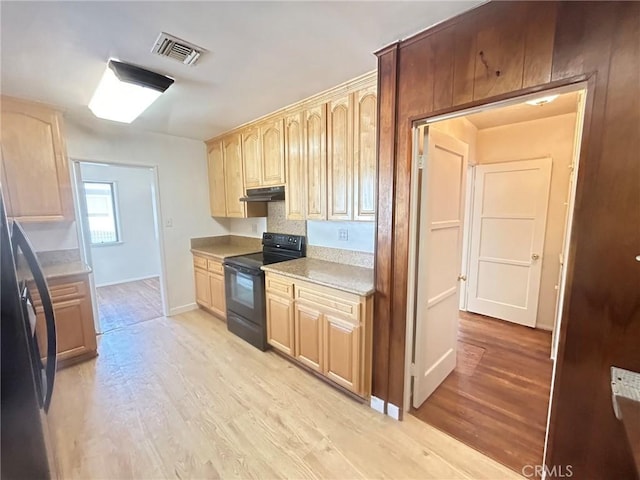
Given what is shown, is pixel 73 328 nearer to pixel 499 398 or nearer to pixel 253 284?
pixel 253 284

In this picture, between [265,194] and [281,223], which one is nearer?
[265,194]

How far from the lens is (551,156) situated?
10.3 feet

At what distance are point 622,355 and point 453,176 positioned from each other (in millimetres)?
1412

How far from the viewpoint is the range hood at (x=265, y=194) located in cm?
296

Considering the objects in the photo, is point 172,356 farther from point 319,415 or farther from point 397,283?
point 397,283

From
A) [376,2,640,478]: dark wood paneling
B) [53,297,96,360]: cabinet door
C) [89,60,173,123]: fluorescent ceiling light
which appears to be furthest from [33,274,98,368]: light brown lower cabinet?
[376,2,640,478]: dark wood paneling

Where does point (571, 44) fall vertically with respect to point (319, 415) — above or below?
above

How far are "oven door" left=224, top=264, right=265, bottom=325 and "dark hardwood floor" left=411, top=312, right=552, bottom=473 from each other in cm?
166

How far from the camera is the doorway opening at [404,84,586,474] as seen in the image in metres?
1.86

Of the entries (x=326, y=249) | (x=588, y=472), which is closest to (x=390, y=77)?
(x=326, y=249)

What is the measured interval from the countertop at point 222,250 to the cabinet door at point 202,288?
287 mm

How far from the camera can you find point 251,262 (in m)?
2.95

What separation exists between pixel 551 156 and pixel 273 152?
310 cm

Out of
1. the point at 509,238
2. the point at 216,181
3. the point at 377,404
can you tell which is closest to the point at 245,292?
the point at 377,404
